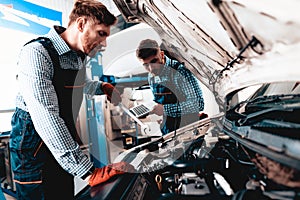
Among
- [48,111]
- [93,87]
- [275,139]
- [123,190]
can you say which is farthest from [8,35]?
[275,139]

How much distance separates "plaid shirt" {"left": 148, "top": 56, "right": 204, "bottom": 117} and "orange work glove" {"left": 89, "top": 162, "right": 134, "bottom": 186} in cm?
118

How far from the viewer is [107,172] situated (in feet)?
2.87

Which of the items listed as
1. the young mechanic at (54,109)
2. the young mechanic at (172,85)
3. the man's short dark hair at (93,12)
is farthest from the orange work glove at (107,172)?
the young mechanic at (172,85)

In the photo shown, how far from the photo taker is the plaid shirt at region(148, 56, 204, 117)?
201 centimetres

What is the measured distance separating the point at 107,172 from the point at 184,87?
1308mm

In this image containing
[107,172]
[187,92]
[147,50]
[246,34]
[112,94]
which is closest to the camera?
[246,34]

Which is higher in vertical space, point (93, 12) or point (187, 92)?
point (93, 12)

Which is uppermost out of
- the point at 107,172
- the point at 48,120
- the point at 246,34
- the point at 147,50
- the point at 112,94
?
the point at 147,50

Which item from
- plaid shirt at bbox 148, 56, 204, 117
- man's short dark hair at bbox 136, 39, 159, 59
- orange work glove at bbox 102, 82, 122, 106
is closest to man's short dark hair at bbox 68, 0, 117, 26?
orange work glove at bbox 102, 82, 122, 106

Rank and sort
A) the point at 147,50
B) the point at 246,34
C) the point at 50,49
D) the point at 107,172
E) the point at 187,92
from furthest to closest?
the point at 187,92, the point at 147,50, the point at 50,49, the point at 107,172, the point at 246,34

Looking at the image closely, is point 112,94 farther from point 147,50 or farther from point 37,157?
point 37,157

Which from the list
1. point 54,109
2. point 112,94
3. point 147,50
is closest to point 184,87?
point 147,50

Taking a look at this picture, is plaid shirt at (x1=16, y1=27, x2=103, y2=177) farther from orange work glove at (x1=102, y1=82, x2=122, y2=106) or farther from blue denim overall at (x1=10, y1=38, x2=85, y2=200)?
orange work glove at (x1=102, y1=82, x2=122, y2=106)

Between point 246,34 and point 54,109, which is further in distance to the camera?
point 54,109
